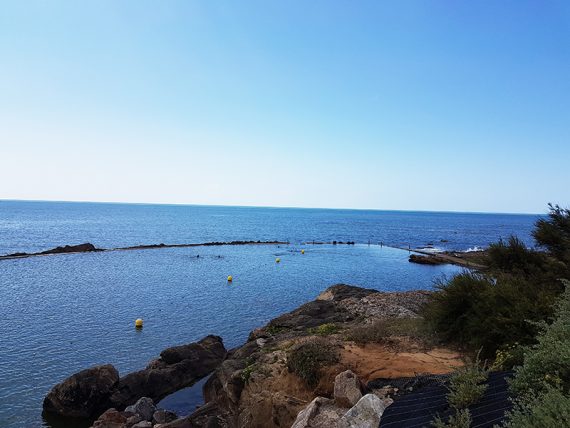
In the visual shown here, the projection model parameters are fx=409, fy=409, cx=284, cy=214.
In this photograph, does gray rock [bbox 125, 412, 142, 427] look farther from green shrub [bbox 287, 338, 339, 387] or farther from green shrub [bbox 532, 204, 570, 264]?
green shrub [bbox 532, 204, 570, 264]

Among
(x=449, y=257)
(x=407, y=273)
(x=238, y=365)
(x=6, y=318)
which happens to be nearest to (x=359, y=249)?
(x=449, y=257)

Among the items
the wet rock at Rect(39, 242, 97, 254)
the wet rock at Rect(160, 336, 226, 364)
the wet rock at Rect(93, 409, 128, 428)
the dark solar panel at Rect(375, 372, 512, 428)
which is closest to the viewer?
the dark solar panel at Rect(375, 372, 512, 428)

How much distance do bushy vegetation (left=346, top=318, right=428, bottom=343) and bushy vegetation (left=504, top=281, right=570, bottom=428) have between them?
616 centimetres

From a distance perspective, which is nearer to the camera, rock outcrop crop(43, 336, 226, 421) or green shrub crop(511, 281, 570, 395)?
green shrub crop(511, 281, 570, 395)

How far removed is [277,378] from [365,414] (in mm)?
4190

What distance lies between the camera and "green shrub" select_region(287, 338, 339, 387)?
10.4 m

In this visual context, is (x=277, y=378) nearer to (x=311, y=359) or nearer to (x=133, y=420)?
(x=311, y=359)

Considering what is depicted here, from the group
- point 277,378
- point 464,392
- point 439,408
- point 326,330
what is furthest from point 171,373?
point 464,392

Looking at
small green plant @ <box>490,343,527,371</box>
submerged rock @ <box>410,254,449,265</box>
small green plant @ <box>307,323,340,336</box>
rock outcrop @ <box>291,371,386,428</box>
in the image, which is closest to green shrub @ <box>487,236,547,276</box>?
small green plant @ <box>307,323,340,336</box>

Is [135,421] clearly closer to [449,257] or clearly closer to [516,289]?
[516,289]

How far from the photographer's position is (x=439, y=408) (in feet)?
21.4

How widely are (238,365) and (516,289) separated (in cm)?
860

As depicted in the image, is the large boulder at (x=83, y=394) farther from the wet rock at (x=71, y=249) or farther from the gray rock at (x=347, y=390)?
the wet rock at (x=71, y=249)

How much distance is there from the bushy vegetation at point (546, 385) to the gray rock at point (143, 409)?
12821 millimetres
